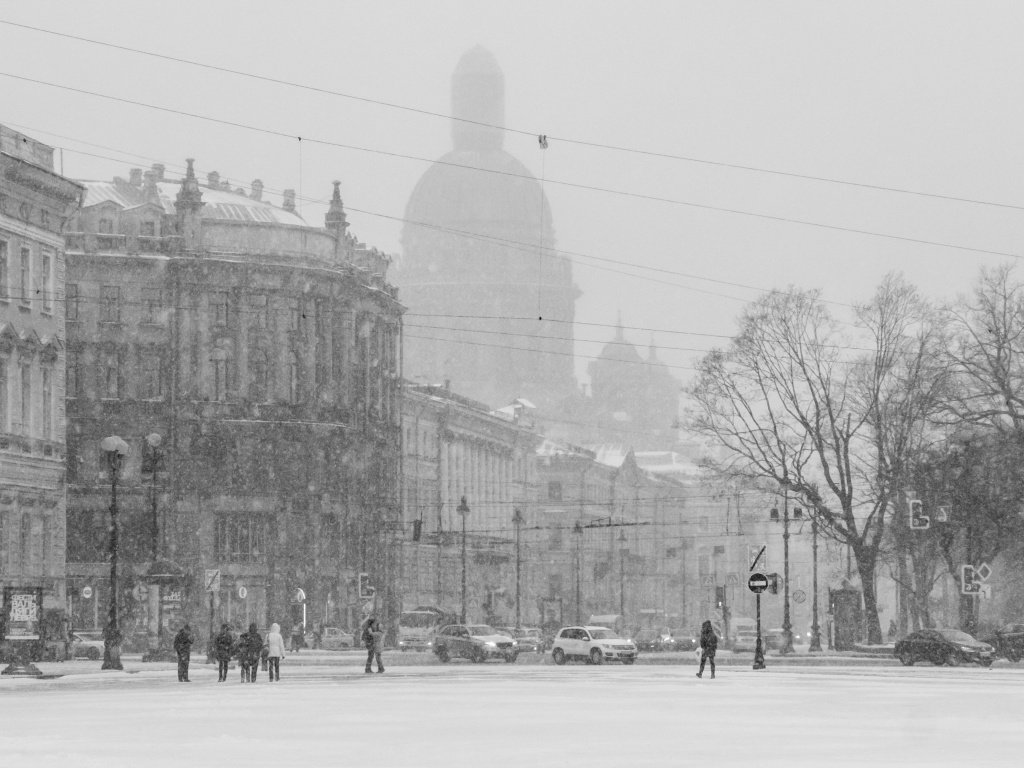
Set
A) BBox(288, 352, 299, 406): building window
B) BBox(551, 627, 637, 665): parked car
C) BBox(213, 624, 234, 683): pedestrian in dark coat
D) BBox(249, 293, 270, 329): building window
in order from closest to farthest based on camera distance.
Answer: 1. BBox(213, 624, 234, 683): pedestrian in dark coat
2. BBox(551, 627, 637, 665): parked car
3. BBox(249, 293, 270, 329): building window
4. BBox(288, 352, 299, 406): building window

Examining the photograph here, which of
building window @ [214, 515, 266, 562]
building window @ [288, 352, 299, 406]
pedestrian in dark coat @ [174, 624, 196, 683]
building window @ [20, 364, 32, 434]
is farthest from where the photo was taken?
building window @ [288, 352, 299, 406]

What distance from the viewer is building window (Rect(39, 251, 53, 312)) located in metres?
66.1

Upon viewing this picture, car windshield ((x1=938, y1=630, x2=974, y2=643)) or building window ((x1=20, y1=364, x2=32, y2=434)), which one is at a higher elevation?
building window ((x1=20, y1=364, x2=32, y2=434))

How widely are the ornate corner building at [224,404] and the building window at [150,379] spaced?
101 millimetres

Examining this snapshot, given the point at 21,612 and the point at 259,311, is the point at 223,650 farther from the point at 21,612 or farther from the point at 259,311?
the point at 259,311

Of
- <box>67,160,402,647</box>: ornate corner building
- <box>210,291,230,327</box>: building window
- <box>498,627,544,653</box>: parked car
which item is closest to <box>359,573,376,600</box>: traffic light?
<box>498,627,544,653</box>: parked car

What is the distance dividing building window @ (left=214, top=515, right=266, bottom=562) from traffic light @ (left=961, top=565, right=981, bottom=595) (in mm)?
43484

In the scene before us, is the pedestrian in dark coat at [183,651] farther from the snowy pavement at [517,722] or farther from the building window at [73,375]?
the building window at [73,375]

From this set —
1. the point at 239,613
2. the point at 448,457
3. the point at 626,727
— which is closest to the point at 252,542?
the point at 239,613

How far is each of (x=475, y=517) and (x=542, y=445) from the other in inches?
1368

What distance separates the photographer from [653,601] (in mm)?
174875

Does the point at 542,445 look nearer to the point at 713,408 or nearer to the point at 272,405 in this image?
the point at 272,405

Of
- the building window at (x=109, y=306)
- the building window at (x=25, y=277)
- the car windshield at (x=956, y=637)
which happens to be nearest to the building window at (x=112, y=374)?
the building window at (x=109, y=306)

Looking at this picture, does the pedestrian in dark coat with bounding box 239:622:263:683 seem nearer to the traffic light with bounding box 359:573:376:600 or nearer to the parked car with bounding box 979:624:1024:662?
the traffic light with bounding box 359:573:376:600
